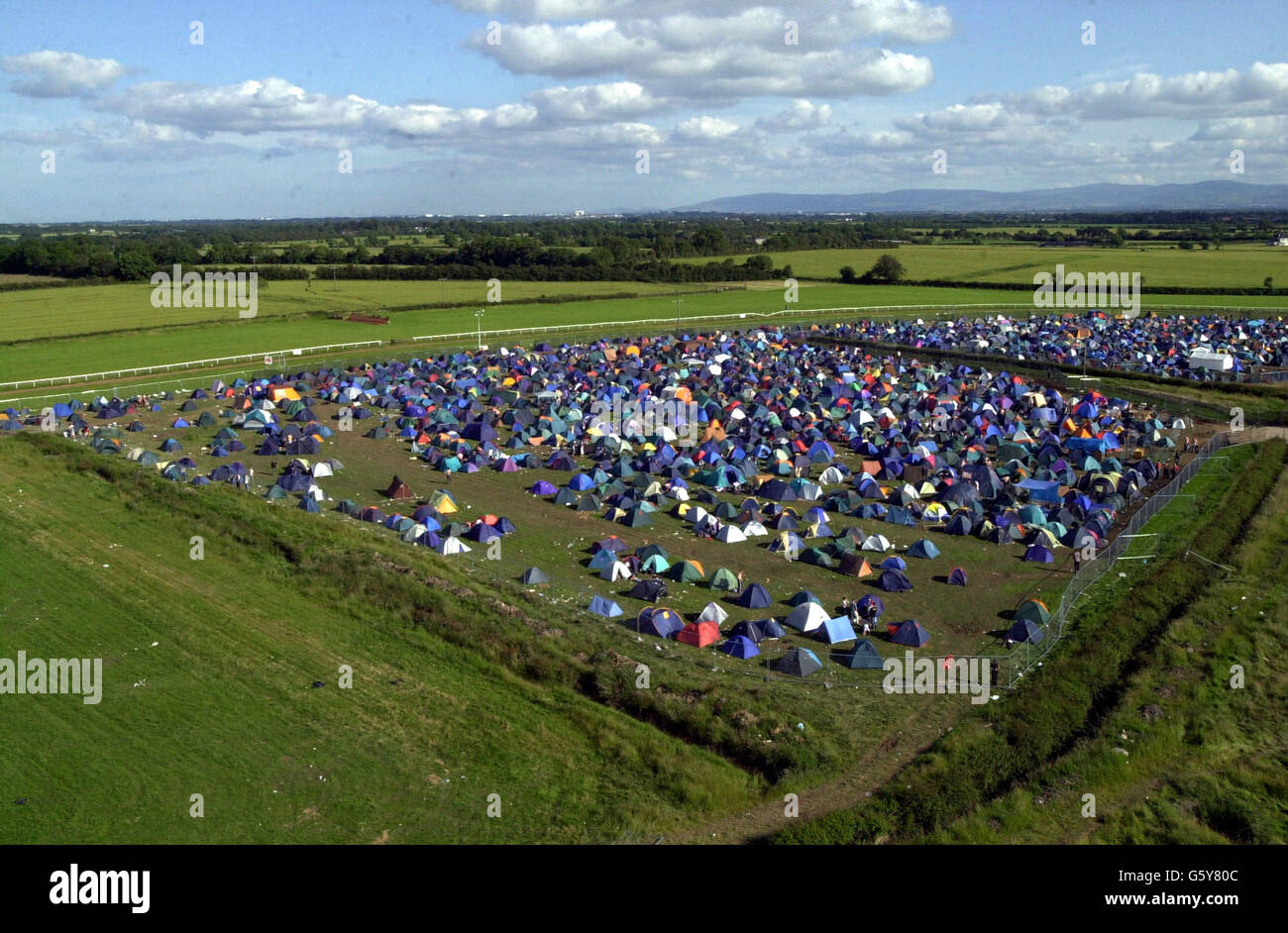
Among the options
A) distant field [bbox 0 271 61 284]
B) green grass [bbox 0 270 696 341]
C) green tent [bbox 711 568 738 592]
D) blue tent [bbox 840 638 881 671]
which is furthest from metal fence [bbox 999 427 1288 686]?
distant field [bbox 0 271 61 284]

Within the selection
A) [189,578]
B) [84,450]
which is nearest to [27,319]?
[84,450]

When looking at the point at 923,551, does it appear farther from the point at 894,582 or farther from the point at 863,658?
the point at 863,658

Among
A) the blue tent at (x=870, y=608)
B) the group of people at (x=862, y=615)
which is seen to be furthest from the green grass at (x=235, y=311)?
the group of people at (x=862, y=615)

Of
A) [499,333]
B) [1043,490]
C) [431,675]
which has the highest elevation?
[499,333]

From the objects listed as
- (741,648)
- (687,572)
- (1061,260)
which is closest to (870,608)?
(741,648)

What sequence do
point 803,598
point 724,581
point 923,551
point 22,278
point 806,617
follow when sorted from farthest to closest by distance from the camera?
point 22,278, point 923,551, point 724,581, point 803,598, point 806,617

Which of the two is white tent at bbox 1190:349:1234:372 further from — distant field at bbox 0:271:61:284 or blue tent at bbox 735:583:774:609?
distant field at bbox 0:271:61:284

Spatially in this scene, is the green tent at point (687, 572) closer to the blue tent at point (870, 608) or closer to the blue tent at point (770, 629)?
the blue tent at point (770, 629)
